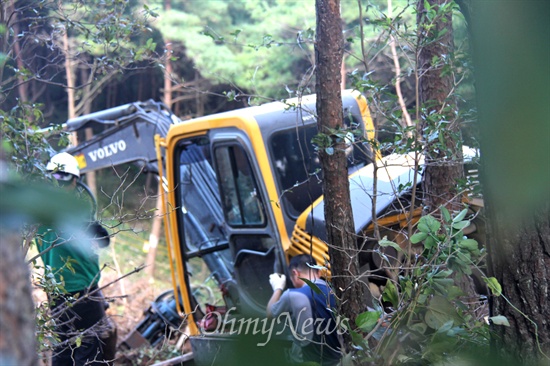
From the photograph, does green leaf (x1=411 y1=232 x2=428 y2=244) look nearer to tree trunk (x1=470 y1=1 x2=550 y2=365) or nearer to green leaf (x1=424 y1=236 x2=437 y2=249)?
green leaf (x1=424 y1=236 x2=437 y2=249)

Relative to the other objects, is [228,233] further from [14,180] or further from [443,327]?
[14,180]

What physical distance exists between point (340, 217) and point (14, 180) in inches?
107

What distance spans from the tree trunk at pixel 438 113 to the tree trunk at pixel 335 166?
1.48 feet

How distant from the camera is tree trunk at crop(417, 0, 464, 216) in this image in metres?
3.58

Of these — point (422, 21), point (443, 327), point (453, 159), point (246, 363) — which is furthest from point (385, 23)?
point (246, 363)

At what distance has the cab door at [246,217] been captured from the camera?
5.85 meters

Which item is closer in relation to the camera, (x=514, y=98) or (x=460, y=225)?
(x=514, y=98)

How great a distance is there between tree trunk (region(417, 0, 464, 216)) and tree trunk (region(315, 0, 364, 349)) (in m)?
0.45

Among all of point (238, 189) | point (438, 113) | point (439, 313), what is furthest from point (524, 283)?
point (238, 189)

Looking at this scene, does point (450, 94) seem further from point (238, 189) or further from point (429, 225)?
point (238, 189)

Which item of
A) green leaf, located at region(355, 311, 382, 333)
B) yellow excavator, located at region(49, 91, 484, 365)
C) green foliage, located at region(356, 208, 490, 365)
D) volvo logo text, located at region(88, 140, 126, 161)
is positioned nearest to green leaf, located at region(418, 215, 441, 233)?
green foliage, located at region(356, 208, 490, 365)

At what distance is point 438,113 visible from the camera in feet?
12.1

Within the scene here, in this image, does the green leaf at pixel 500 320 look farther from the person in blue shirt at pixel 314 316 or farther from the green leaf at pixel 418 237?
the person in blue shirt at pixel 314 316

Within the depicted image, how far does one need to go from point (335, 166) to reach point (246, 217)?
109 inches
